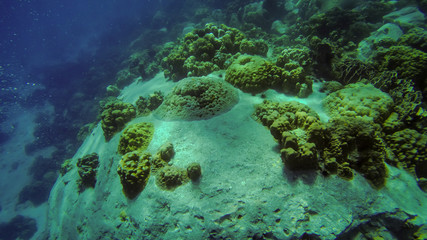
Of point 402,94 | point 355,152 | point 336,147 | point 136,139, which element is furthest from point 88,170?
point 402,94

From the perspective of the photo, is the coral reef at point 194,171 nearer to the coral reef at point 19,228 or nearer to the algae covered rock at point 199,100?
the algae covered rock at point 199,100

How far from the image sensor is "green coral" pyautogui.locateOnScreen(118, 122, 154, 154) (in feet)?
16.5

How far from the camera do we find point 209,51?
308 inches

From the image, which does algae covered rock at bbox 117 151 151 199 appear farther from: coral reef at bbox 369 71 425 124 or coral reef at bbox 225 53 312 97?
coral reef at bbox 369 71 425 124

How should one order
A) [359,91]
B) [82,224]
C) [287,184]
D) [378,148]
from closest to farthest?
[287,184]
[378,148]
[359,91]
[82,224]

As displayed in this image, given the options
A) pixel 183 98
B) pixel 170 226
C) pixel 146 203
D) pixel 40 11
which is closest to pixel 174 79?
pixel 183 98

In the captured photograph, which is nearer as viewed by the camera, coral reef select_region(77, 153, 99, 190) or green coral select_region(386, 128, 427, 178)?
green coral select_region(386, 128, 427, 178)

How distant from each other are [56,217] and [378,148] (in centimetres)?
1018

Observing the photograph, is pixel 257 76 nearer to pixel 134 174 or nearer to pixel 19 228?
pixel 134 174

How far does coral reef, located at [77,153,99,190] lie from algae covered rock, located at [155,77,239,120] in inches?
124

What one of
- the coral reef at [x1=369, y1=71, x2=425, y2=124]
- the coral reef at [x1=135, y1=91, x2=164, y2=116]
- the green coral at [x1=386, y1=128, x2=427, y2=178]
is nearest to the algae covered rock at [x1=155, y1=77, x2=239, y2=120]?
the coral reef at [x1=135, y1=91, x2=164, y2=116]

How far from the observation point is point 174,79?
8.28 meters

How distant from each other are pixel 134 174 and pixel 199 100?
2.57m

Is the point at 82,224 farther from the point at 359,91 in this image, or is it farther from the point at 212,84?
the point at 359,91
